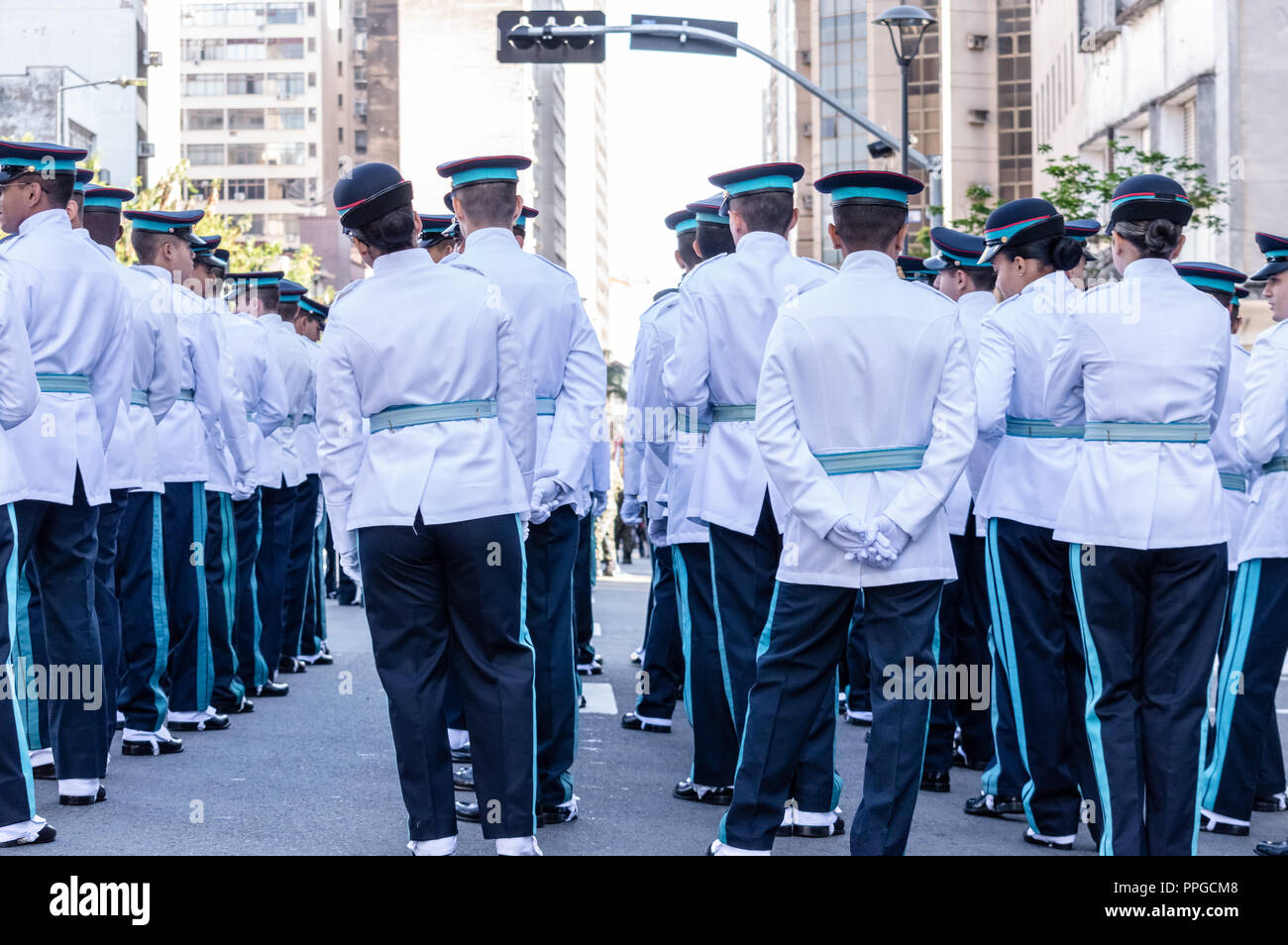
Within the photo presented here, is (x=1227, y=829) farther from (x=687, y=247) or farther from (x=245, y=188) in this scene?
(x=245, y=188)

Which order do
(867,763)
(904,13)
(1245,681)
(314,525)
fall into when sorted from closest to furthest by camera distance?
(867,763)
(1245,681)
(314,525)
(904,13)

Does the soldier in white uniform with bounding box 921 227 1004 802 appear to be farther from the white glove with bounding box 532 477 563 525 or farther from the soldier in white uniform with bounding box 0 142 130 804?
the soldier in white uniform with bounding box 0 142 130 804

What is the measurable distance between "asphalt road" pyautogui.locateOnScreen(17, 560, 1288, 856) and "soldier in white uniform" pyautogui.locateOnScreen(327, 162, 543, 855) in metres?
0.63

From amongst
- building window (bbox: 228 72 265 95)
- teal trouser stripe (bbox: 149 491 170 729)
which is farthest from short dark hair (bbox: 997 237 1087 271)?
building window (bbox: 228 72 265 95)

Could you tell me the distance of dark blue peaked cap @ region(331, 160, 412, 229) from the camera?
239 inches

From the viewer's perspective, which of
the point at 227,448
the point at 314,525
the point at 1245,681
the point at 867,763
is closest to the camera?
the point at 867,763

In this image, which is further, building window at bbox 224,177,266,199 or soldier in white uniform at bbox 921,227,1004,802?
building window at bbox 224,177,266,199

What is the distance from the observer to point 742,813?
5.99m

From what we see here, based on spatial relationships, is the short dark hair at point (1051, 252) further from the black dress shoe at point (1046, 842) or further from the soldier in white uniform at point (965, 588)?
the black dress shoe at point (1046, 842)

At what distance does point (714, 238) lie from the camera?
8703 millimetres
